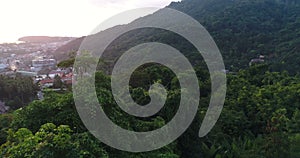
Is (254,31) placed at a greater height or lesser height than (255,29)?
lesser

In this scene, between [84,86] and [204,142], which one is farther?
[204,142]

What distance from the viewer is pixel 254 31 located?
34.9 metres

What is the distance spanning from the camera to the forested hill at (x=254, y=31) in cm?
2520

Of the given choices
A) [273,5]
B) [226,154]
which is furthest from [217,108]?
[273,5]

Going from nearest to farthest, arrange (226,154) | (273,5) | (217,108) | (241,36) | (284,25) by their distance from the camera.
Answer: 1. (226,154)
2. (217,108)
3. (241,36)
4. (284,25)
5. (273,5)

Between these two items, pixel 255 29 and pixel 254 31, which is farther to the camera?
pixel 255 29

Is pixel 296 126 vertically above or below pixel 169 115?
below

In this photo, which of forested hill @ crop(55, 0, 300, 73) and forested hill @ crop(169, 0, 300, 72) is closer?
forested hill @ crop(55, 0, 300, 73)

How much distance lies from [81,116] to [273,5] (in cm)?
4431

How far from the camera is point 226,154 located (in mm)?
7277

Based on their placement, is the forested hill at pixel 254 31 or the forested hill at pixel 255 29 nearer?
the forested hill at pixel 254 31

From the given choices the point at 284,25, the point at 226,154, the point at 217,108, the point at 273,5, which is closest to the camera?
the point at 226,154

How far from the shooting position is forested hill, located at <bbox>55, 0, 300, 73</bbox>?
25203mm

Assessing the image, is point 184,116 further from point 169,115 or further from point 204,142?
point 204,142
